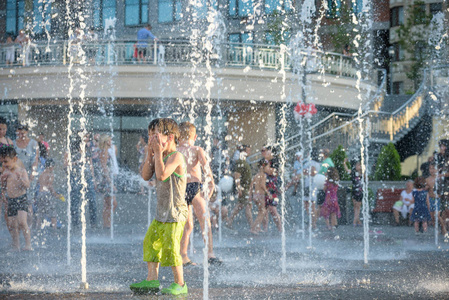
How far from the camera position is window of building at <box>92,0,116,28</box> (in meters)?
32.1

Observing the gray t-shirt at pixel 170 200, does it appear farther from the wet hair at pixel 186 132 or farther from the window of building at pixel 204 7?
the window of building at pixel 204 7

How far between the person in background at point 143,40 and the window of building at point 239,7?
8.95 metres

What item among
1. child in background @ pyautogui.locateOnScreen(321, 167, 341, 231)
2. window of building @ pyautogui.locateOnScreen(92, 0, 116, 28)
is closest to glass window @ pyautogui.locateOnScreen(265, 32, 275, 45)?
window of building @ pyautogui.locateOnScreen(92, 0, 116, 28)

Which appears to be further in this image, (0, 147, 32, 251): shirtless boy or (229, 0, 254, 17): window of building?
(229, 0, 254, 17): window of building

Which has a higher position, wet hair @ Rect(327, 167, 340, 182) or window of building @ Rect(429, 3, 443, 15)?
window of building @ Rect(429, 3, 443, 15)

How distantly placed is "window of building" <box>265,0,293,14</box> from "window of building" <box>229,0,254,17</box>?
3.50 ft

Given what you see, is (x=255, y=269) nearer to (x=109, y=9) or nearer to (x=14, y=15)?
(x=109, y=9)

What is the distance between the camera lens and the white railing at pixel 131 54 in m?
26.1

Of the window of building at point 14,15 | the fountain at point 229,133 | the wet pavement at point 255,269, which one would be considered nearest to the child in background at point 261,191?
the fountain at point 229,133

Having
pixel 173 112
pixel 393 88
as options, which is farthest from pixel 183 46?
pixel 393 88

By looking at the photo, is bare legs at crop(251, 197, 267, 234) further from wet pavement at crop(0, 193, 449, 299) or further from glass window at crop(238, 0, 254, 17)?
glass window at crop(238, 0, 254, 17)

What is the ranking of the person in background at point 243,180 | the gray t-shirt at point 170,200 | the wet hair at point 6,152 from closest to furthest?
1. the gray t-shirt at point 170,200
2. the wet hair at point 6,152
3. the person in background at point 243,180

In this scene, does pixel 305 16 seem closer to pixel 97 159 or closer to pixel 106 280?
pixel 97 159

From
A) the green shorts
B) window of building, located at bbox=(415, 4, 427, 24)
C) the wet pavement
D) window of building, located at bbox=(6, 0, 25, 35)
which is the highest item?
window of building, located at bbox=(415, 4, 427, 24)
